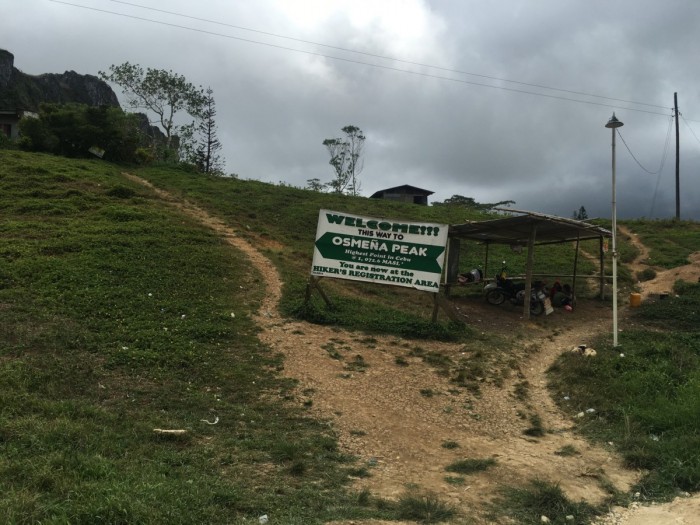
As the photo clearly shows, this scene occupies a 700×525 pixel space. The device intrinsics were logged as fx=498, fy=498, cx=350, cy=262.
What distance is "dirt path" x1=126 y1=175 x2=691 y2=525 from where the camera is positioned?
475cm

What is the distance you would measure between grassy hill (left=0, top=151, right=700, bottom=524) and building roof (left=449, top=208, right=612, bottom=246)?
2515 millimetres

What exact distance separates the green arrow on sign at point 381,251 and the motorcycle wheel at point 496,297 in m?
4.71

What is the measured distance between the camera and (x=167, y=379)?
260 inches

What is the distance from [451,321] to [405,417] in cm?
512

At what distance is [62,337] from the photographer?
7.39 m

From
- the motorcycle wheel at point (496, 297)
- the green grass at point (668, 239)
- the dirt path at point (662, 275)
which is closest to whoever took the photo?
the motorcycle wheel at point (496, 297)

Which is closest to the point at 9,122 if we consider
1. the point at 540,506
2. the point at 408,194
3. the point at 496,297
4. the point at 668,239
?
the point at 408,194

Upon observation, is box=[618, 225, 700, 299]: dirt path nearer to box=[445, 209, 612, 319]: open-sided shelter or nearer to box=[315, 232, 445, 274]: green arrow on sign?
box=[445, 209, 612, 319]: open-sided shelter

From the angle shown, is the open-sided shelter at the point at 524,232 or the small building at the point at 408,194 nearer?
the open-sided shelter at the point at 524,232

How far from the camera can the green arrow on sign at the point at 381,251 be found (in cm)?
1036

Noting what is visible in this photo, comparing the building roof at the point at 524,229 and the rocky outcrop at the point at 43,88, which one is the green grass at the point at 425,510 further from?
the rocky outcrop at the point at 43,88

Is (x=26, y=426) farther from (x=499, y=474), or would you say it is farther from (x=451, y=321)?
(x=451, y=321)

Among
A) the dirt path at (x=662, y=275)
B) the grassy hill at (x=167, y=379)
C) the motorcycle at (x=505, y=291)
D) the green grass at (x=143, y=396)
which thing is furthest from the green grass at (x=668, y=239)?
the green grass at (x=143, y=396)

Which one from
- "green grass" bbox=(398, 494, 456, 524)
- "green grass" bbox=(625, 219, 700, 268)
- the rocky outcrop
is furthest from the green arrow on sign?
the rocky outcrop
